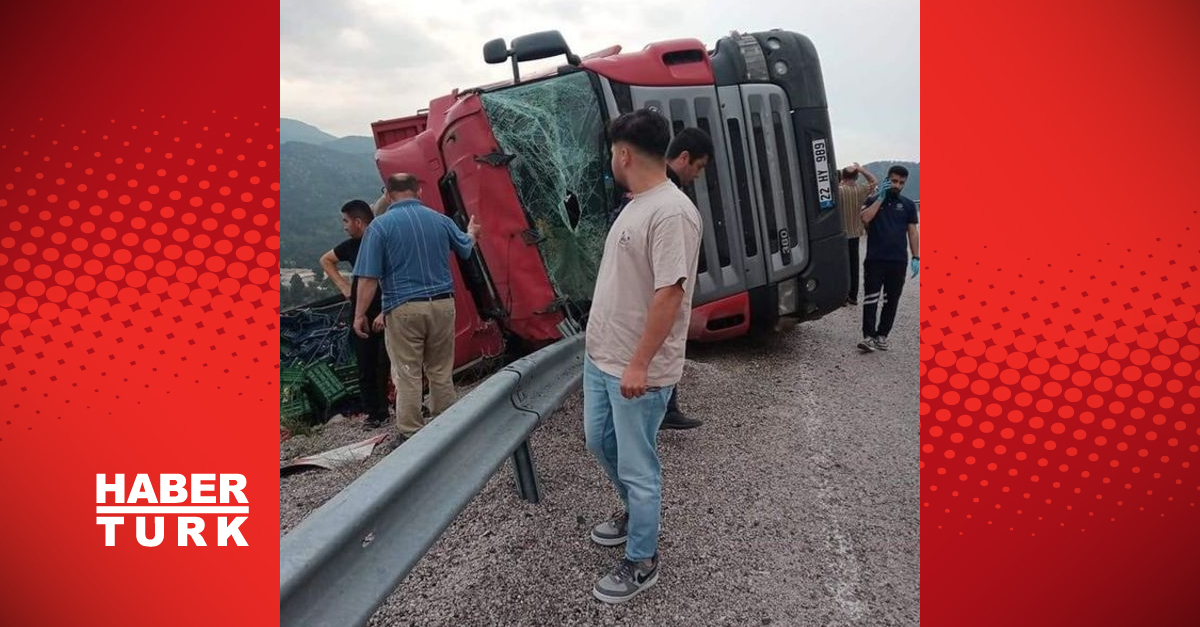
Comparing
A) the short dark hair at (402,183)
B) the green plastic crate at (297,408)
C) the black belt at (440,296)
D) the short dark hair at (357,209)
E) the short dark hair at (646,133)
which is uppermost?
the short dark hair at (646,133)

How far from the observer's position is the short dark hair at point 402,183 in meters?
3.83

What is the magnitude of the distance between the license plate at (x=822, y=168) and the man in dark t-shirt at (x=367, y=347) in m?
3.37

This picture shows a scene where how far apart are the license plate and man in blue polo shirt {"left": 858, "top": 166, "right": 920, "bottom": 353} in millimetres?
1184

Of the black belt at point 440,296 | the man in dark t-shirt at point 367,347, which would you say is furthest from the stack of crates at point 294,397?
the black belt at point 440,296

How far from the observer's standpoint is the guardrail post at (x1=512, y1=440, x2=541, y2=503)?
2.62 metres

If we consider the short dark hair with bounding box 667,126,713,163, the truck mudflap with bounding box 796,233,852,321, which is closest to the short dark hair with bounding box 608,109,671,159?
the short dark hair with bounding box 667,126,713,163

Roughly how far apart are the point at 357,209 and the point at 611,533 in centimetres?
340

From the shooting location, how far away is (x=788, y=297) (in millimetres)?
4902

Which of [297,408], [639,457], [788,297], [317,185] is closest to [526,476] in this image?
[639,457]

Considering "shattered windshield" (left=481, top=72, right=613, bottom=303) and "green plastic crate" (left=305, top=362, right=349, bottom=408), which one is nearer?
"shattered windshield" (left=481, top=72, right=613, bottom=303)

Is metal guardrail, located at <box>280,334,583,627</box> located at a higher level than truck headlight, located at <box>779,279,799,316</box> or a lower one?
higher

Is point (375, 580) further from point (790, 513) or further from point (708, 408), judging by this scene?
point (708, 408)

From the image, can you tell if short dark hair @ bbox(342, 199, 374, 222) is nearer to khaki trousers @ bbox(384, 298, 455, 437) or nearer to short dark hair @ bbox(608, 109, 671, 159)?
khaki trousers @ bbox(384, 298, 455, 437)

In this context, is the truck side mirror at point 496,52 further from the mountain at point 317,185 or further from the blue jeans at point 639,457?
the mountain at point 317,185
